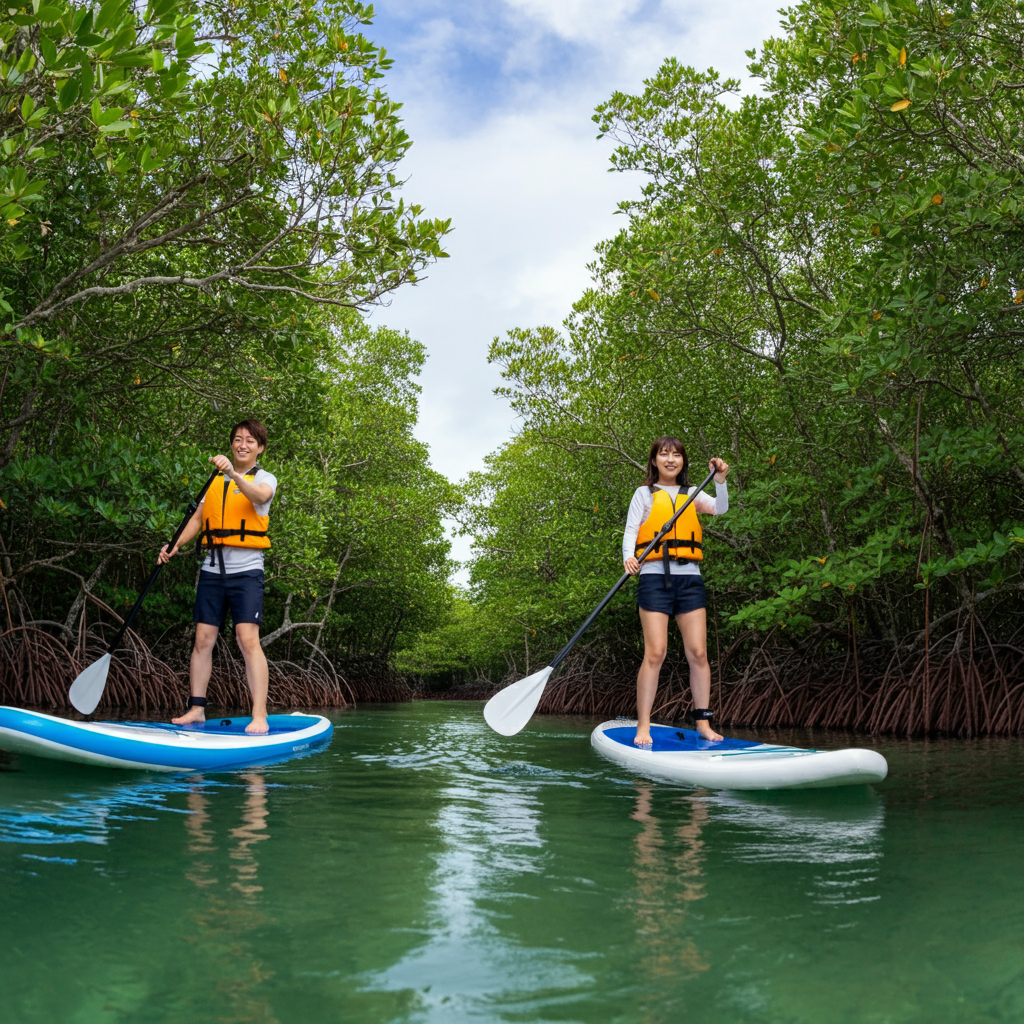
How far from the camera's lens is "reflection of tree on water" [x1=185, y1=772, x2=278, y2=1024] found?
4.24 feet

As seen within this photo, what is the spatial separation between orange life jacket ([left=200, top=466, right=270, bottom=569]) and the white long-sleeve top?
177cm

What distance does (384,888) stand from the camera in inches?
76.2

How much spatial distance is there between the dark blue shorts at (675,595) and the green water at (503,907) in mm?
1098

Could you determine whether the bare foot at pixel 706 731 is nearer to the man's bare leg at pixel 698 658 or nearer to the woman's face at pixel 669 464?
the man's bare leg at pixel 698 658

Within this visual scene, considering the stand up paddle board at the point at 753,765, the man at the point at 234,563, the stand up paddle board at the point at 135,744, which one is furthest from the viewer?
the man at the point at 234,563

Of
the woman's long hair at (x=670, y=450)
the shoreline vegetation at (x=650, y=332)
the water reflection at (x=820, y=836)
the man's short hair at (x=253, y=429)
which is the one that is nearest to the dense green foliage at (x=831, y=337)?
the shoreline vegetation at (x=650, y=332)

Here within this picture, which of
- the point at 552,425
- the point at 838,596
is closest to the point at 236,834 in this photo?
the point at 838,596

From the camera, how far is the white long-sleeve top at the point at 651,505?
4.23 m

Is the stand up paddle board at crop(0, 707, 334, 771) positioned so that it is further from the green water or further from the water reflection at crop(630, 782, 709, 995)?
the water reflection at crop(630, 782, 709, 995)

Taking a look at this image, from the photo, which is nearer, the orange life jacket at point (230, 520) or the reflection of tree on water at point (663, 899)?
the reflection of tree on water at point (663, 899)

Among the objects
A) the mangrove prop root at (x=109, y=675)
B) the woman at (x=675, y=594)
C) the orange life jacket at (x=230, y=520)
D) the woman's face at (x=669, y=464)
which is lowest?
the mangrove prop root at (x=109, y=675)

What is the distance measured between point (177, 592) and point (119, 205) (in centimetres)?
530

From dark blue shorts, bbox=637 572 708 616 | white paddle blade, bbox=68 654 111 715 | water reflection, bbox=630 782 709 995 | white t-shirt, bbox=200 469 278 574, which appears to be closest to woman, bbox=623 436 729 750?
dark blue shorts, bbox=637 572 708 616

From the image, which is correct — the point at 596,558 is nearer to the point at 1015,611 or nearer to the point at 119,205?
the point at 1015,611
